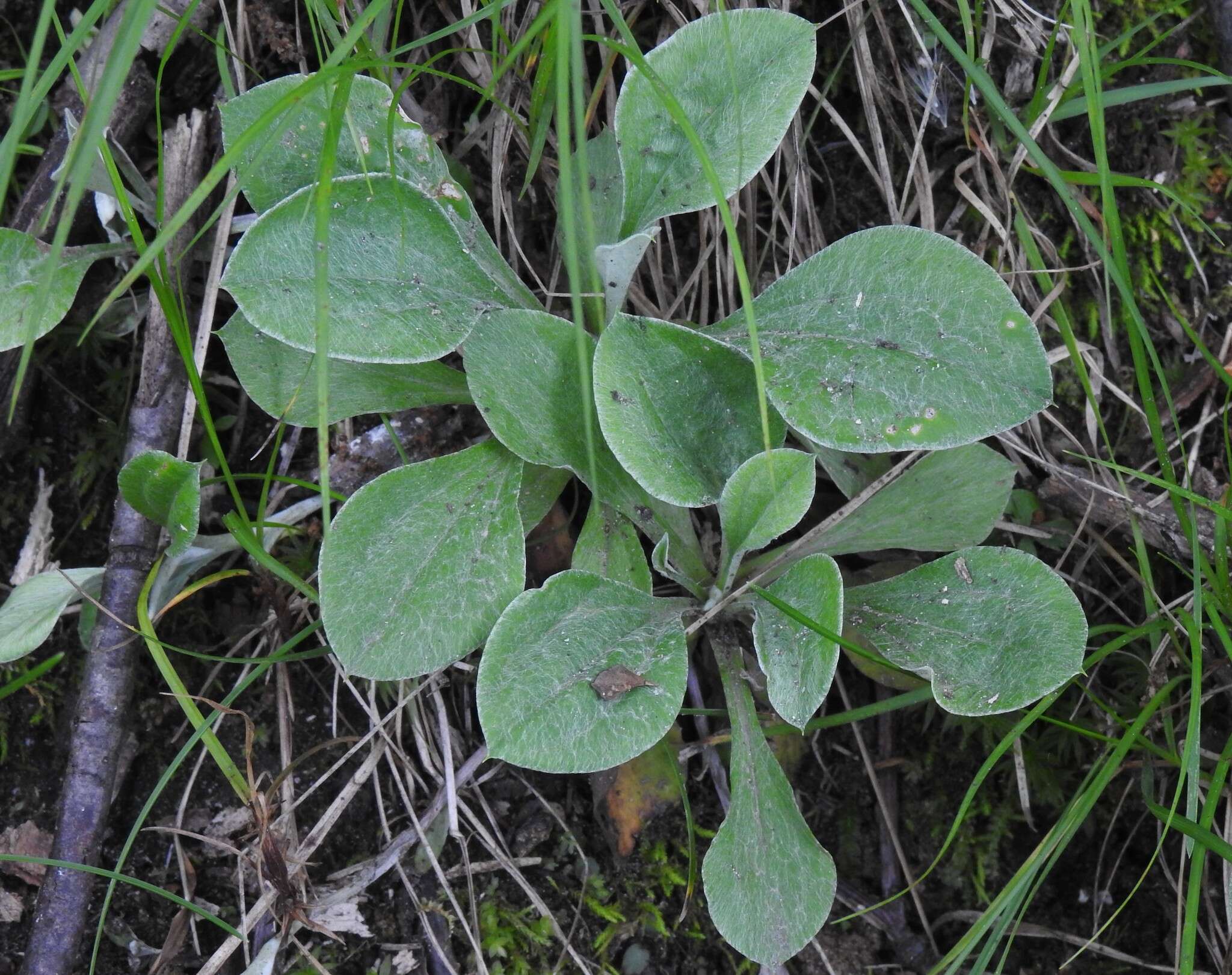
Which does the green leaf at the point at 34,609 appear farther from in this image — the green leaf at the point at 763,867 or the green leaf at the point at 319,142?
the green leaf at the point at 763,867

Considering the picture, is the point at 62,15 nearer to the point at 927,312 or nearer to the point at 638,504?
the point at 638,504

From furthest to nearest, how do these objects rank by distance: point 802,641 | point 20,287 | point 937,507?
point 937,507
point 20,287
point 802,641

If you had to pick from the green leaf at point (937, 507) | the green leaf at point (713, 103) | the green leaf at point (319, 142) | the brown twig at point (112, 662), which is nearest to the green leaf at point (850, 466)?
the green leaf at point (937, 507)

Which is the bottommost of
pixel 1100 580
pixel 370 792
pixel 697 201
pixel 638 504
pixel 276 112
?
pixel 1100 580

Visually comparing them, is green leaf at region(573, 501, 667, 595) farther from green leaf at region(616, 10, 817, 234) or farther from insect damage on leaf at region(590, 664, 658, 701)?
green leaf at region(616, 10, 817, 234)

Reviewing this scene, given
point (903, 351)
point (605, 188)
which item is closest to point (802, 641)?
point (903, 351)

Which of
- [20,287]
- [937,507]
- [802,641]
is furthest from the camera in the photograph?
[937,507]

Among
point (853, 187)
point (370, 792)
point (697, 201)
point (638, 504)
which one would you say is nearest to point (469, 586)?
point (638, 504)

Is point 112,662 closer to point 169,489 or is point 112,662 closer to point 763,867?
point 169,489
